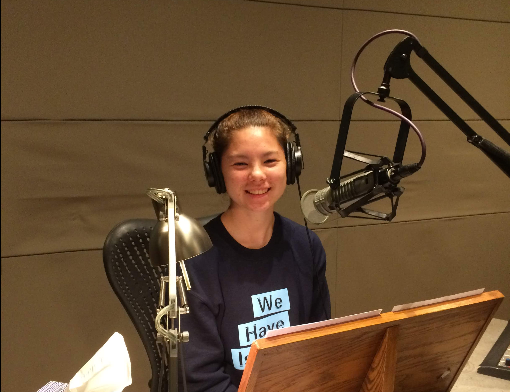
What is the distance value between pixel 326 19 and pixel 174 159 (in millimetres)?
855

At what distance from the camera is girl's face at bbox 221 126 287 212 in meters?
1.14

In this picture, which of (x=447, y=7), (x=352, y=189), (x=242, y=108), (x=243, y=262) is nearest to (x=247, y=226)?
(x=243, y=262)

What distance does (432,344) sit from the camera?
0.85 metres

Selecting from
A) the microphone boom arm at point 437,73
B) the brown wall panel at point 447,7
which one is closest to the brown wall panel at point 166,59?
the brown wall panel at point 447,7

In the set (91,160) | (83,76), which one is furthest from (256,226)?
(83,76)

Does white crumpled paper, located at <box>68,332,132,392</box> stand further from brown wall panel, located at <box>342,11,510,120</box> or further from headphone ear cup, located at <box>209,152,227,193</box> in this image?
brown wall panel, located at <box>342,11,510,120</box>

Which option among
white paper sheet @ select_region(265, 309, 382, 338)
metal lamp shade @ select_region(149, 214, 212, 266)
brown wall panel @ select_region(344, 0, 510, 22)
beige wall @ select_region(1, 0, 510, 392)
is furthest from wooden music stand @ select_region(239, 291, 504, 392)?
brown wall panel @ select_region(344, 0, 510, 22)

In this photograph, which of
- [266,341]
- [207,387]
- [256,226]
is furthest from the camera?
[256,226]

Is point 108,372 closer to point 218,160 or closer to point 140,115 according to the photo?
point 218,160

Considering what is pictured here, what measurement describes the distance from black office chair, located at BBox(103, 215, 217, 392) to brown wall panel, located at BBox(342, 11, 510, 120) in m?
1.19

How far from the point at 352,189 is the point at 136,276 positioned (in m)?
0.63

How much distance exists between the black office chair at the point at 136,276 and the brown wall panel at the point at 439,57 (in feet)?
3.90

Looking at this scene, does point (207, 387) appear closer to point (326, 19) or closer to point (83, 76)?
point (83, 76)

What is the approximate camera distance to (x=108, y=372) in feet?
2.58
